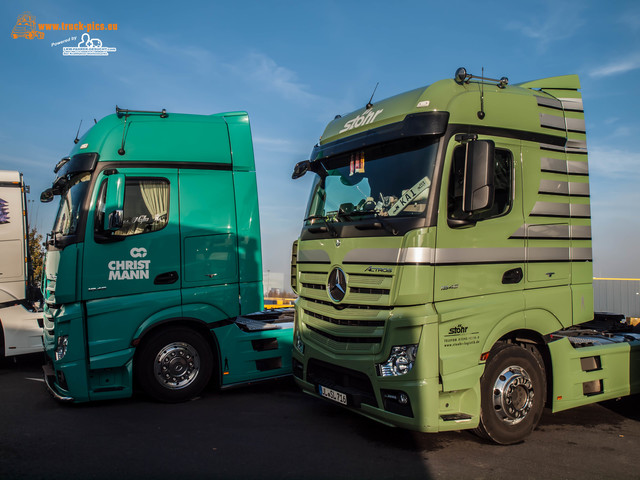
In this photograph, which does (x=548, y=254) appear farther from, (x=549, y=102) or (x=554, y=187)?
(x=549, y=102)

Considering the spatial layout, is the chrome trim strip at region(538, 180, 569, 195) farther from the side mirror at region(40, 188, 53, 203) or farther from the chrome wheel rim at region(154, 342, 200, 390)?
the side mirror at region(40, 188, 53, 203)

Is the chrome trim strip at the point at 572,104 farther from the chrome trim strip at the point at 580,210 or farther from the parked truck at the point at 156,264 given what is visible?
the parked truck at the point at 156,264

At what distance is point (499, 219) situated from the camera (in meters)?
4.92

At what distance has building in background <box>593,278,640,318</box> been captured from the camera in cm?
2061

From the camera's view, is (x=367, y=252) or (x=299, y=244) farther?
(x=299, y=244)

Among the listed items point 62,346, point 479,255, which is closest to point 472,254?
point 479,255

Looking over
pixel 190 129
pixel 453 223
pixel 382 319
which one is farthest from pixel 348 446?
pixel 190 129

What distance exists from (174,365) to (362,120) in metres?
3.85

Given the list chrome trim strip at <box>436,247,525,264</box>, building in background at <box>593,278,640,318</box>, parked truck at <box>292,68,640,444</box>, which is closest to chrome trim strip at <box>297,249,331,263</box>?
parked truck at <box>292,68,640,444</box>

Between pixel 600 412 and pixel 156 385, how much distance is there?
18.4ft

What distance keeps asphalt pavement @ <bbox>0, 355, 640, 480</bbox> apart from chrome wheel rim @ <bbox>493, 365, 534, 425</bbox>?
326 millimetres

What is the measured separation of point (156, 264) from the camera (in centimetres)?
648

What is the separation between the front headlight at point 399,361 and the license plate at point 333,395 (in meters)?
0.59

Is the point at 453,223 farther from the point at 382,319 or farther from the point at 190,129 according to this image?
the point at 190,129
